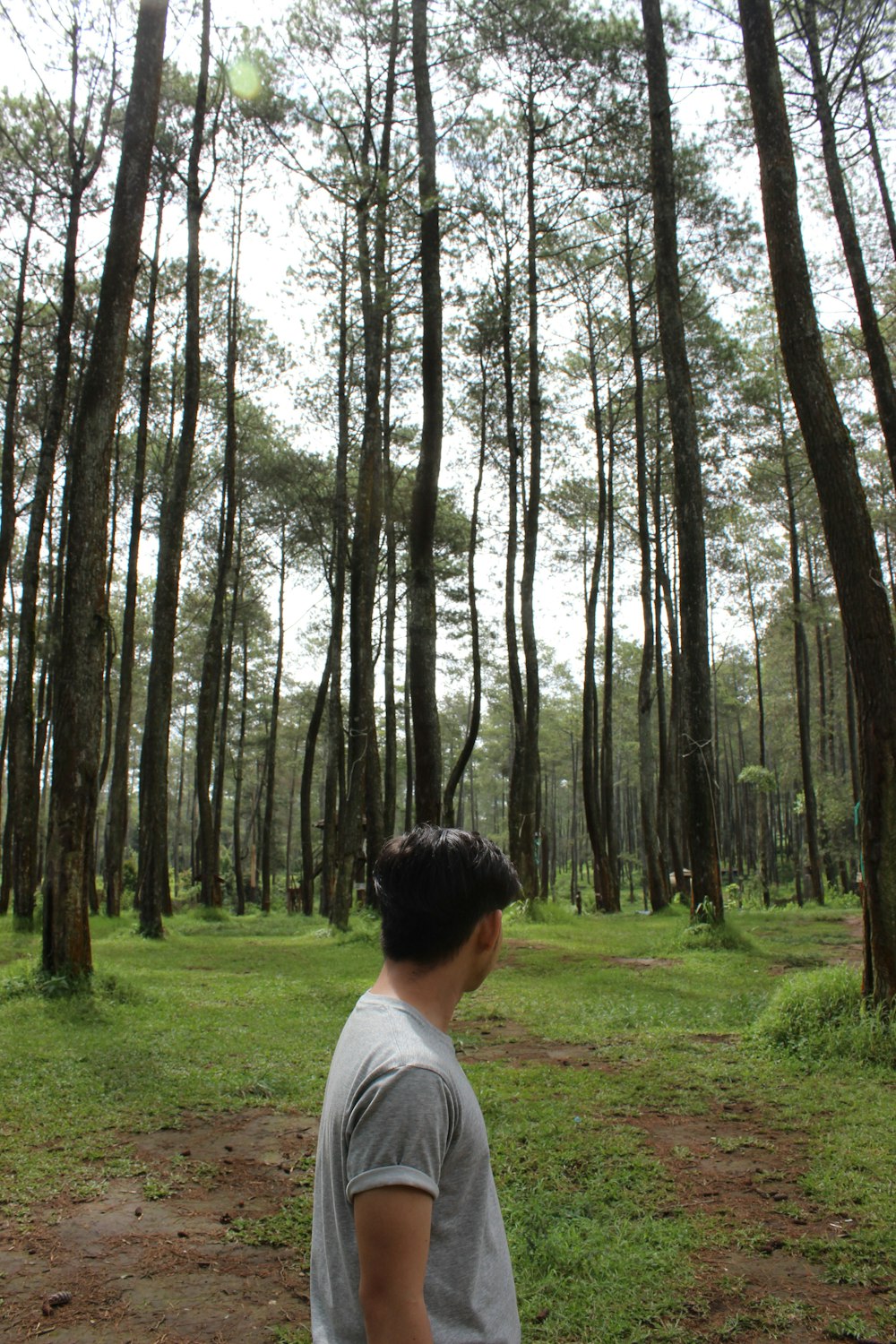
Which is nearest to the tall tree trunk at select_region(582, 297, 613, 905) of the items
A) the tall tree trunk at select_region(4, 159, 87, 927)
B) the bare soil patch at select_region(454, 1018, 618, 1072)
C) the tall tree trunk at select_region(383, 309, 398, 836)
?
the tall tree trunk at select_region(383, 309, 398, 836)

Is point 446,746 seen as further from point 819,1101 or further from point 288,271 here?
point 819,1101

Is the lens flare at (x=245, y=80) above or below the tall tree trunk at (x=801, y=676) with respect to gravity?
above

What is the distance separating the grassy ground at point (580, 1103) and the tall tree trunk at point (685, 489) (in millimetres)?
1964

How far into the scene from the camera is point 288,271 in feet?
60.9

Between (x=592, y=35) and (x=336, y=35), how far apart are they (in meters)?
4.06

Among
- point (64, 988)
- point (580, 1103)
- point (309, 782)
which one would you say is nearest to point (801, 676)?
point (309, 782)

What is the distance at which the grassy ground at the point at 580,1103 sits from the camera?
9.84ft

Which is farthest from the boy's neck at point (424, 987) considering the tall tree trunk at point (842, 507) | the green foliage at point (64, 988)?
the green foliage at point (64, 988)

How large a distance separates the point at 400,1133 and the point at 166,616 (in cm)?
1291

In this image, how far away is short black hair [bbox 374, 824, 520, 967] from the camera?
1456 mm

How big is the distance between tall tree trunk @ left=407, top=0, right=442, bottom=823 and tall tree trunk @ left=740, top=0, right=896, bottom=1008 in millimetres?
4833

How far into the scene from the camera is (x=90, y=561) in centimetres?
792

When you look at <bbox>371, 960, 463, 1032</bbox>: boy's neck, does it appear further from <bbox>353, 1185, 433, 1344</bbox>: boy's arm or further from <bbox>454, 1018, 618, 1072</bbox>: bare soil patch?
<bbox>454, 1018, 618, 1072</bbox>: bare soil patch

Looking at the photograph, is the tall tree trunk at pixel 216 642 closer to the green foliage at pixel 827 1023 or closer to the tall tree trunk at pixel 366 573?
the tall tree trunk at pixel 366 573
